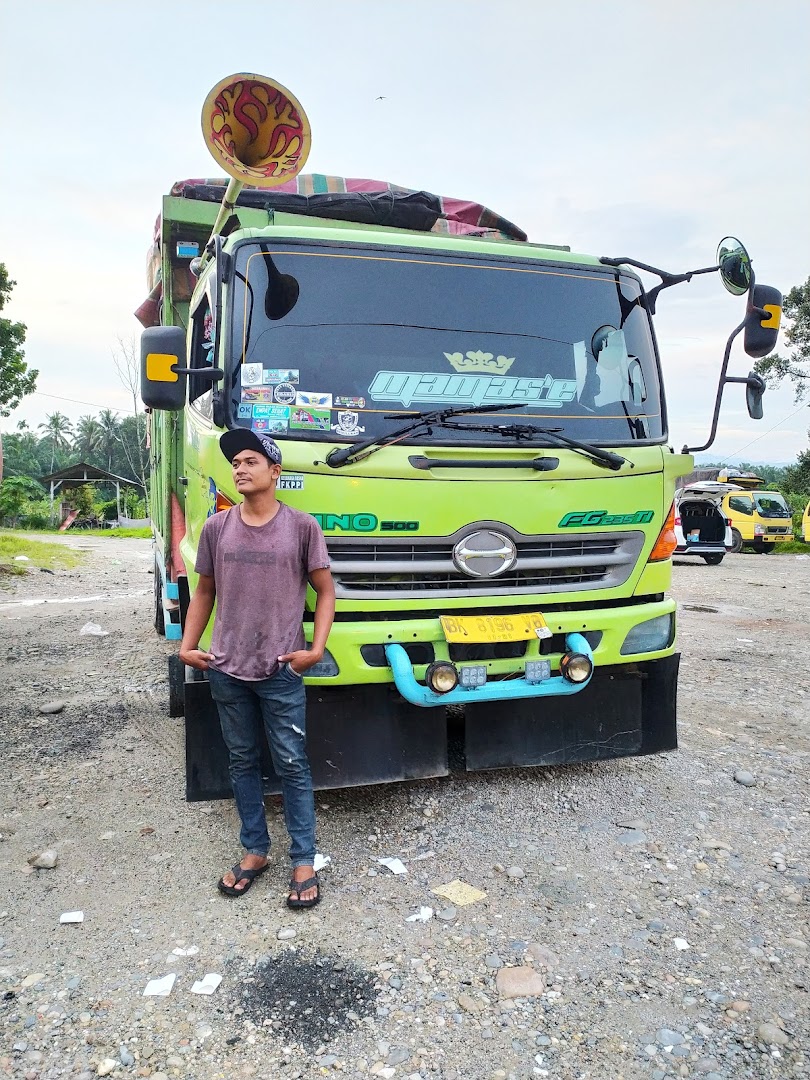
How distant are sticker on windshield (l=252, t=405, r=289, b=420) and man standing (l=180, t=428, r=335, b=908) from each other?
0.33 metres

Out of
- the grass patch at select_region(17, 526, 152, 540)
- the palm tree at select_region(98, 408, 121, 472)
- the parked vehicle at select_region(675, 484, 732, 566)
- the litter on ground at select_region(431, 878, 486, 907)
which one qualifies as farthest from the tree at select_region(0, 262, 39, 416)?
the palm tree at select_region(98, 408, 121, 472)

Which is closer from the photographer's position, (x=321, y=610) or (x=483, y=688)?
(x=321, y=610)

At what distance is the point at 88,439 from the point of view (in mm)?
68500

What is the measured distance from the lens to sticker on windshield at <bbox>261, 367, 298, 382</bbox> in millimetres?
3262

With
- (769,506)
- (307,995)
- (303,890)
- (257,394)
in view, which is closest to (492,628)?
(303,890)

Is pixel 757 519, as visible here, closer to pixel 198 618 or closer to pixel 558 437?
pixel 558 437

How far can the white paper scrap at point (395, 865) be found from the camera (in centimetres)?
319

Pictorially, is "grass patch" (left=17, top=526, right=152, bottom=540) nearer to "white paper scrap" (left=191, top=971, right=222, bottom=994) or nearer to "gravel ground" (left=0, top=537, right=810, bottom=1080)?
"gravel ground" (left=0, top=537, right=810, bottom=1080)

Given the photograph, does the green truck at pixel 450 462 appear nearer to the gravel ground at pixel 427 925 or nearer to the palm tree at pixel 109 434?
the gravel ground at pixel 427 925

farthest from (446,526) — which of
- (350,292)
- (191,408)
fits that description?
(191,408)

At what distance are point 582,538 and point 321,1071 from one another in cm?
223

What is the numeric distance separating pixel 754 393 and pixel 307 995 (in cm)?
321

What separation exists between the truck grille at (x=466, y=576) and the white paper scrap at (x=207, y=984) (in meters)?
1.39

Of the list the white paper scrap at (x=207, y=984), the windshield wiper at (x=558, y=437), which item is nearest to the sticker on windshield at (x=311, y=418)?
the windshield wiper at (x=558, y=437)
